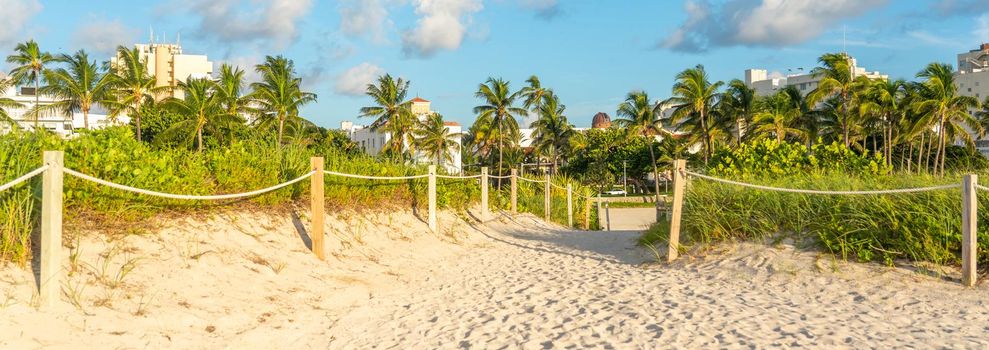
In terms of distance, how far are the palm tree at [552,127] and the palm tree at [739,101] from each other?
1422 centimetres

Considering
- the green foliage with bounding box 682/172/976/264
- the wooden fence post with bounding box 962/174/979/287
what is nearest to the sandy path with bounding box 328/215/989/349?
the wooden fence post with bounding box 962/174/979/287

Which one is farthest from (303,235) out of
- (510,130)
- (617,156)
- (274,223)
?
(617,156)

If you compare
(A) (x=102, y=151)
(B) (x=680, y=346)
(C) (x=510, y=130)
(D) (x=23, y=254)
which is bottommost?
(B) (x=680, y=346)

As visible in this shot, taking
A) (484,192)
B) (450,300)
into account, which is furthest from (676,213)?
(484,192)

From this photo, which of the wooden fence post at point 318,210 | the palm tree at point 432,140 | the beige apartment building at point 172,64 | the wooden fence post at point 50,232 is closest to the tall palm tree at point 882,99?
the palm tree at point 432,140

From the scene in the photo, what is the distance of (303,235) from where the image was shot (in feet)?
28.0

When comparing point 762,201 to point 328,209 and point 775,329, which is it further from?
point 328,209

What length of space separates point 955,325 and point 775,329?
1232 millimetres

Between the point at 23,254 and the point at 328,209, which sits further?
the point at 328,209

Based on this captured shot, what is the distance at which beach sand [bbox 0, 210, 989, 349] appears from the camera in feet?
15.3

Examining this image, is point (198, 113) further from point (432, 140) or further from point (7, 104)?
point (432, 140)

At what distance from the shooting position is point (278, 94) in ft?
141

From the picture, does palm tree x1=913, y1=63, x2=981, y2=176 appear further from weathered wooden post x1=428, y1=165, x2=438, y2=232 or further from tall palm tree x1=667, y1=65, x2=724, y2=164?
weathered wooden post x1=428, y1=165, x2=438, y2=232

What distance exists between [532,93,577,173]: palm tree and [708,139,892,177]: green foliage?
4701 cm
